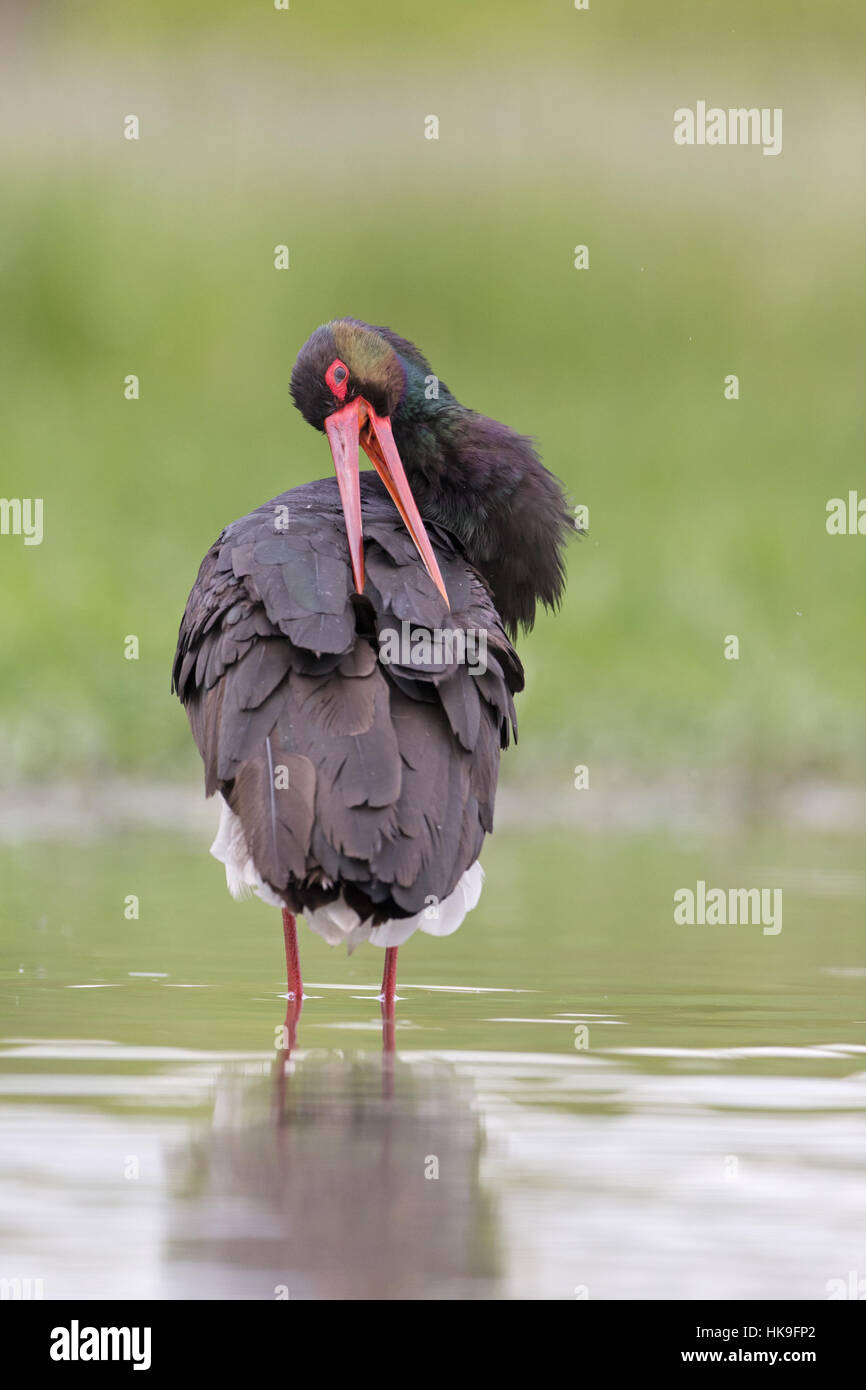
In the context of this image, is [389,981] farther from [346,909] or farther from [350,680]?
[350,680]

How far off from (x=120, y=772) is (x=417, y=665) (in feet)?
23.0

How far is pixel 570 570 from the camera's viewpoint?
16297mm

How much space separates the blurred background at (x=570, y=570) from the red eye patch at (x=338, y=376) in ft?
6.22

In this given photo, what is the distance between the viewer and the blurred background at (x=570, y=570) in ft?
15.1

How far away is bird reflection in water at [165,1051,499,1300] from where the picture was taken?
3.63 metres

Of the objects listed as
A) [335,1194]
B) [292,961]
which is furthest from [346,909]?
[335,1194]

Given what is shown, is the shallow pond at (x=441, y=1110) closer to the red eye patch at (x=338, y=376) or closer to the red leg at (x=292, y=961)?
the red leg at (x=292, y=961)

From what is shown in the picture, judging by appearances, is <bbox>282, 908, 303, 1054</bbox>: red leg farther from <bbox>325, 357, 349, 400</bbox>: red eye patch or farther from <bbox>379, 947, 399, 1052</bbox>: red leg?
<bbox>325, 357, 349, 400</bbox>: red eye patch

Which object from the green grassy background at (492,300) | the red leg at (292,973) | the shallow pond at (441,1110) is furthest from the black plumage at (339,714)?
the green grassy background at (492,300)

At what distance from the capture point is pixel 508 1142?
462cm

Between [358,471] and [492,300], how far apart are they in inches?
585
